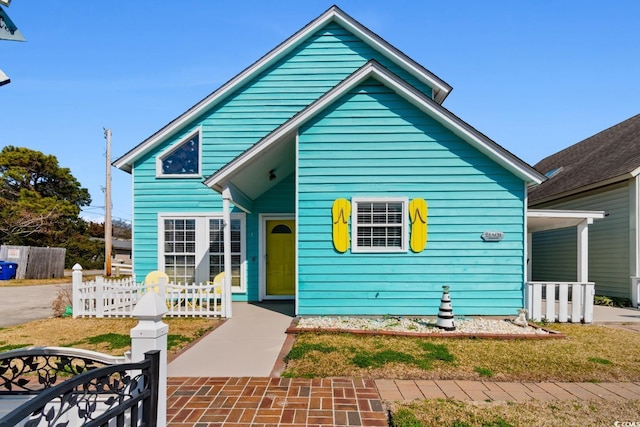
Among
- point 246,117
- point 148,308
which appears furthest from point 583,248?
point 148,308

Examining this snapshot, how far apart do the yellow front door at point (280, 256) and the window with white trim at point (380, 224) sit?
330cm

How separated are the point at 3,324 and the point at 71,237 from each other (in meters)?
26.9

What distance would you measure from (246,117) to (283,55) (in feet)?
7.11

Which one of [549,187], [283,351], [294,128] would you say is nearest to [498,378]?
[283,351]

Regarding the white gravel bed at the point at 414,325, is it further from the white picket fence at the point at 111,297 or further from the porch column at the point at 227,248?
the white picket fence at the point at 111,297

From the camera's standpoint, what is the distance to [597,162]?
1435 centimetres

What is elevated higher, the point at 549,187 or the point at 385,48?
the point at 385,48

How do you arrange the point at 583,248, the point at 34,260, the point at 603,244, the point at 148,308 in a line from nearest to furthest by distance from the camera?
the point at 148,308, the point at 583,248, the point at 603,244, the point at 34,260

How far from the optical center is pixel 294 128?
7.99 meters

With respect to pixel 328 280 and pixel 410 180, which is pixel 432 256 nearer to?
pixel 410 180

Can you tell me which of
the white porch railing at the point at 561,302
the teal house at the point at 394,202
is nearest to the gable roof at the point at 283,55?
the teal house at the point at 394,202

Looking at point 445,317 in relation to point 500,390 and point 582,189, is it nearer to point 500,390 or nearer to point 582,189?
point 500,390

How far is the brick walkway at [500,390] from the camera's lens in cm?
411

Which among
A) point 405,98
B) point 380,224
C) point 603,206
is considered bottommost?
point 380,224
